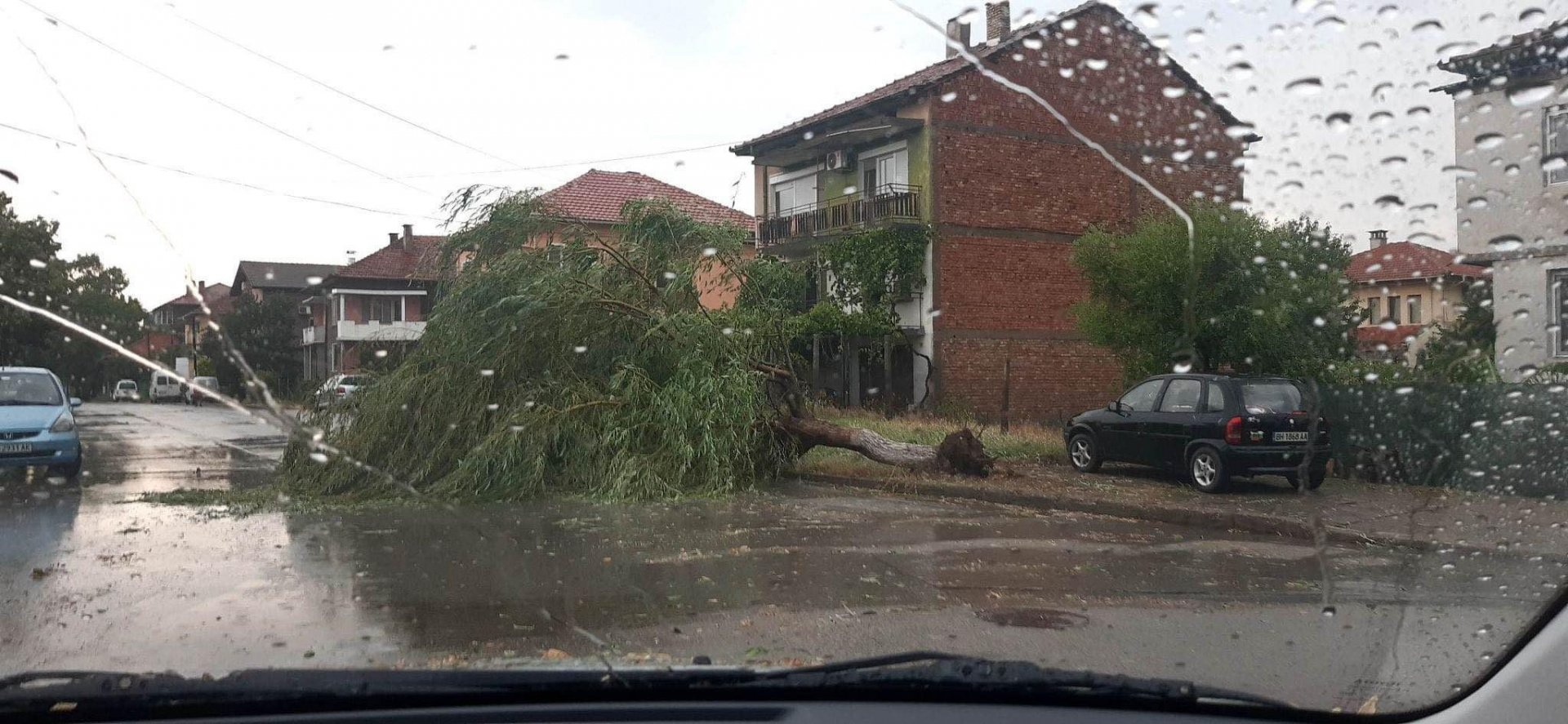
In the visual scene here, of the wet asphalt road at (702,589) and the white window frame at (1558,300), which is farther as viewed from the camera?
the wet asphalt road at (702,589)

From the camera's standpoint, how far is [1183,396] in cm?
1135

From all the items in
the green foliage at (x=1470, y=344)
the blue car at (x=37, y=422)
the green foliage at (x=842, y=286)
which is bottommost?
the blue car at (x=37, y=422)

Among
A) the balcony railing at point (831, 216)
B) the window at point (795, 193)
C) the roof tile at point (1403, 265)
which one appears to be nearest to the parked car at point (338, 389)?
the window at point (795, 193)

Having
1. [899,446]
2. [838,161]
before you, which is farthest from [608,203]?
[899,446]

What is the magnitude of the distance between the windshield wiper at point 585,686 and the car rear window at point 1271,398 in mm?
3430

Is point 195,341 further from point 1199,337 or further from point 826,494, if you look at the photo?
point 826,494

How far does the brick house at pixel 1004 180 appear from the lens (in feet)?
17.1

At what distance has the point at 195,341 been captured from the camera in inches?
159

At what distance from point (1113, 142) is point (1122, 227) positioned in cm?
523

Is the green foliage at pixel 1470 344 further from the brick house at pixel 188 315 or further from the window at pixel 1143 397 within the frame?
the window at pixel 1143 397

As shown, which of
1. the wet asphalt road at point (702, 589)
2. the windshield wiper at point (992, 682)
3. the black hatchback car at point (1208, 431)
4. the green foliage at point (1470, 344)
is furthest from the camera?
the black hatchback car at point (1208, 431)

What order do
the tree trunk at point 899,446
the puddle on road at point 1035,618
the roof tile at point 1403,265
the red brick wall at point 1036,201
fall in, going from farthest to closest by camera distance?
1. the tree trunk at point 899,446
2. the puddle on road at point 1035,618
3. the red brick wall at point 1036,201
4. the roof tile at point 1403,265

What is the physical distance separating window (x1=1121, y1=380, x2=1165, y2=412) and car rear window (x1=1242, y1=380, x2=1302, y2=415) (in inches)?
104

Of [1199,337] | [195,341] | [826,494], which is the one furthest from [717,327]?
[195,341]
